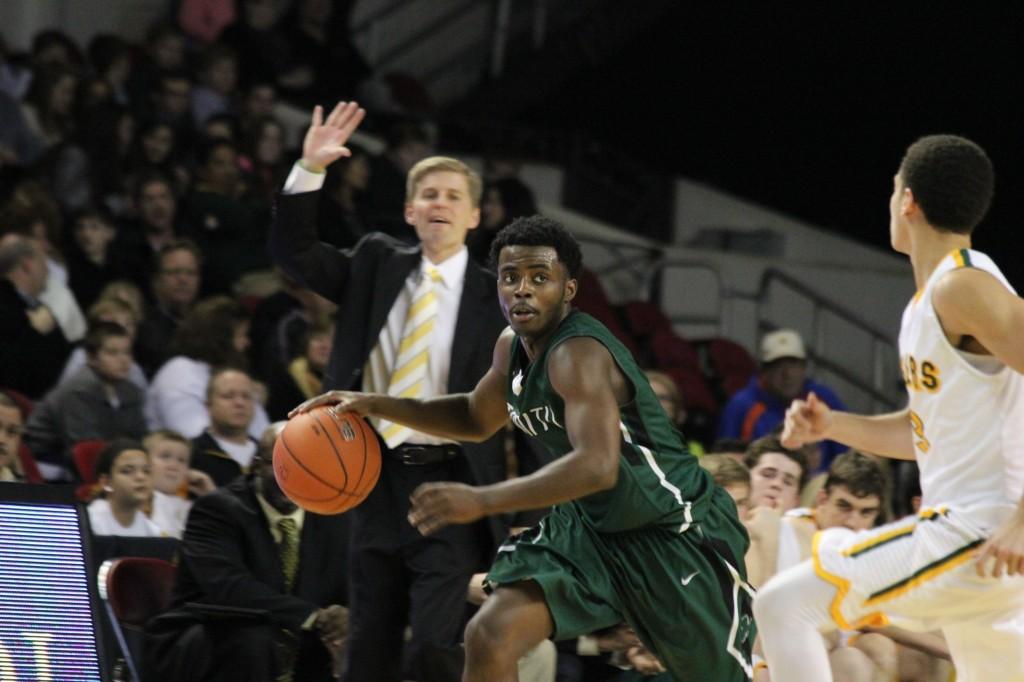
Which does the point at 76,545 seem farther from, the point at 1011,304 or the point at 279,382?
the point at 279,382

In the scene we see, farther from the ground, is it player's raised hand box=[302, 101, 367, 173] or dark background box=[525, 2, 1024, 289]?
dark background box=[525, 2, 1024, 289]

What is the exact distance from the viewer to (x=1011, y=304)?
3.87 meters

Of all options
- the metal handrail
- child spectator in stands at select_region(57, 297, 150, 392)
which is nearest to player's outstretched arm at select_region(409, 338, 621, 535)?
child spectator in stands at select_region(57, 297, 150, 392)

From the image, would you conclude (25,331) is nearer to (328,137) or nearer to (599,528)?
(328,137)

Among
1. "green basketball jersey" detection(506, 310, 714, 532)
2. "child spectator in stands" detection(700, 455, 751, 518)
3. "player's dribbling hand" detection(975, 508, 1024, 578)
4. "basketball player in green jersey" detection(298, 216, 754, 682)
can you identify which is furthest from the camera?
"child spectator in stands" detection(700, 455, 751, 518)

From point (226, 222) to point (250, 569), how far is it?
4.05 metres

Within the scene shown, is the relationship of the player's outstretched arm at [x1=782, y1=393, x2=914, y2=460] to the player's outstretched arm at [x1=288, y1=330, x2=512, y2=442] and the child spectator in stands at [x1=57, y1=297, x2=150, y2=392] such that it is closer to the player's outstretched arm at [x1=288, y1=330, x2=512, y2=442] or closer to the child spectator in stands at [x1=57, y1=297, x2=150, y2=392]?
the player's outstretched arm at [x1=288, y1=330, x2=512, y2=442]

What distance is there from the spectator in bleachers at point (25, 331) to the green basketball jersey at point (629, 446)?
4068mm

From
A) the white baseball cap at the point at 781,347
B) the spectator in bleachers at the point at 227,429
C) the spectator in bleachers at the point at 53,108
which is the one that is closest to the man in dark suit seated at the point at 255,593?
the spectator in bleachers at the point at 227,429

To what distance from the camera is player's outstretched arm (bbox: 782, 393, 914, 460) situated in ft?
14.2

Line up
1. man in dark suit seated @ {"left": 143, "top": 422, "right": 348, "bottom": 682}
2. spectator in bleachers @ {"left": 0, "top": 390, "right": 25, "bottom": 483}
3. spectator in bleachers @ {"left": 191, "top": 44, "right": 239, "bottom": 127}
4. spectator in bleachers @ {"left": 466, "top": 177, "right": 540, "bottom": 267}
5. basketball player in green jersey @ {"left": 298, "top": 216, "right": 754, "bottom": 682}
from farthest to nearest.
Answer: spectator in bleachers @ {"left": 191, "top": 44, "right": 239, "bottom": 127}
spectator in bleachers @ {"left": 466, "top": 177, "right": 540, "bottom": 267}
spectator in bleachers @ {"left": 0, "top": 390, "right": 25, "bottom": 483}
man in dark suit seated @ {"left": 143, "top": 422, "right": 348, "bottom": 682}
basketball player in green jersey @ {"left": 298, "top": 216, "right": 754, "bottom": 682}

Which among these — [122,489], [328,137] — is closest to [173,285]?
[122,489]

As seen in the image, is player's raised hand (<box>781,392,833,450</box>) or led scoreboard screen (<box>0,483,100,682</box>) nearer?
player's raised hand (<box>781,392,833,450</box>)

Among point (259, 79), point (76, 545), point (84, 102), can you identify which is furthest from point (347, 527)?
point (259, 79)
